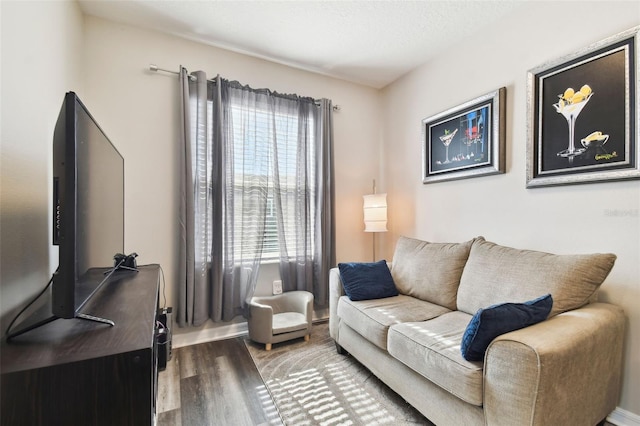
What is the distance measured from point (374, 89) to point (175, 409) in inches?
137

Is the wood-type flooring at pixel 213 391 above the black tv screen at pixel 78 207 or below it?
below

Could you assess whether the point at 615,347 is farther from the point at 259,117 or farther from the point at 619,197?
the point at 259,117

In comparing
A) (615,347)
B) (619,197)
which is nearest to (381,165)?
(619,197)

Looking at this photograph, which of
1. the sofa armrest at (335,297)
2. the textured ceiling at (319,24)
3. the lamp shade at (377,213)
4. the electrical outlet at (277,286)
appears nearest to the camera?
the textured ceiling at (319,24)

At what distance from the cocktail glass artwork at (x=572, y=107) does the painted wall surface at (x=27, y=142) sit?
2.77 metres

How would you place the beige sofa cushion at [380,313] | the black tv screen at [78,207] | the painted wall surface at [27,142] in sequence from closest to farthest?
the black tv screen at [78,207], the painted wall surface at [27,142], the beige sofa cushion at [380,313]

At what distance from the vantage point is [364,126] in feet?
10.9

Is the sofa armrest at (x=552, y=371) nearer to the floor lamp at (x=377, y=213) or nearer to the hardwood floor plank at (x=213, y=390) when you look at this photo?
the hardwood floor plank at (x=213, y=390)

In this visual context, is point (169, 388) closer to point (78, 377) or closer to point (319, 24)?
point (78, 377)

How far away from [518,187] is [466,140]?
0.59m

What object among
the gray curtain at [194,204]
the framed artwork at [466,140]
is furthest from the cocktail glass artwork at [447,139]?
the gray curtain at [194,204]

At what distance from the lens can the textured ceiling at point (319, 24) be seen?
2041mm

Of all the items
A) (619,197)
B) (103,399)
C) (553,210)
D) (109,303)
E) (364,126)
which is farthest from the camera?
(364,126)

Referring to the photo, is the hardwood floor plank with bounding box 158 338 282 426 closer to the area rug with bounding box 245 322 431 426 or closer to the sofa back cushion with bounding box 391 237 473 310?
the area rug with bounding box 245 322 431 426
